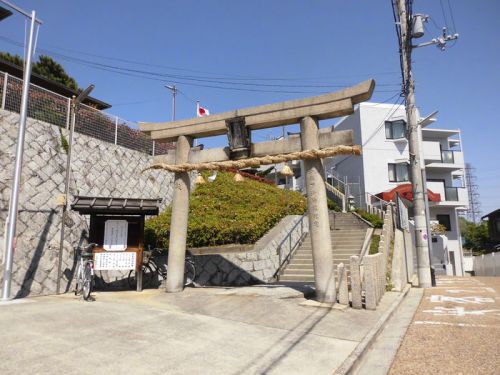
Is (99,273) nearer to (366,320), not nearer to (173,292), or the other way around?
(173,292)

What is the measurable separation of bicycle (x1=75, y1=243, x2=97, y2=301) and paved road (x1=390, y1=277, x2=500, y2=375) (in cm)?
726

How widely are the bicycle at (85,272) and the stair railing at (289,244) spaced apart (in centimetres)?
664

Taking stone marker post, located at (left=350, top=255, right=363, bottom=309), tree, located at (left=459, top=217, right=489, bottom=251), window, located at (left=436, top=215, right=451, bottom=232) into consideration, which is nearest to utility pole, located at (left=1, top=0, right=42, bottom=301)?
stone marker post, located at (left=350, top=255, right=363, bottom=309)

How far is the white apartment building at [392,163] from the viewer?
1224 inches

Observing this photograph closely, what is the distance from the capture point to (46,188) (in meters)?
12.2

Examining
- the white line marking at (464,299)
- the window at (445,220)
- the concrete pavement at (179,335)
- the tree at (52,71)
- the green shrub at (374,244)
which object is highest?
the tree at (52,71)

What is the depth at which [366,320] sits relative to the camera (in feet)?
24.8

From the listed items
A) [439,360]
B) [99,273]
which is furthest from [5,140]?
[439,360]

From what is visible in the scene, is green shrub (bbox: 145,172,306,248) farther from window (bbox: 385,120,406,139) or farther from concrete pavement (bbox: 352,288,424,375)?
window (bbox: 385,120,406,139)

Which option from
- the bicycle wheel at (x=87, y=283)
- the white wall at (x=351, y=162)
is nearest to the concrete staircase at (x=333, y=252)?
the bicycle wheel at (x=87, y=283)

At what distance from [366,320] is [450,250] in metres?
27.5

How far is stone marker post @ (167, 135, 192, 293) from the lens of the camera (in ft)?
34.8

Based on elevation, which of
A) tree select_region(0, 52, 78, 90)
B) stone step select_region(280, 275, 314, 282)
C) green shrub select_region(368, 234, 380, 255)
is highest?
tree select_region(0, 52, 78, 90)

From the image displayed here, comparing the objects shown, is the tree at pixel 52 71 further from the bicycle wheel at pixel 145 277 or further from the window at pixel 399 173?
the window at pixel 399 173
